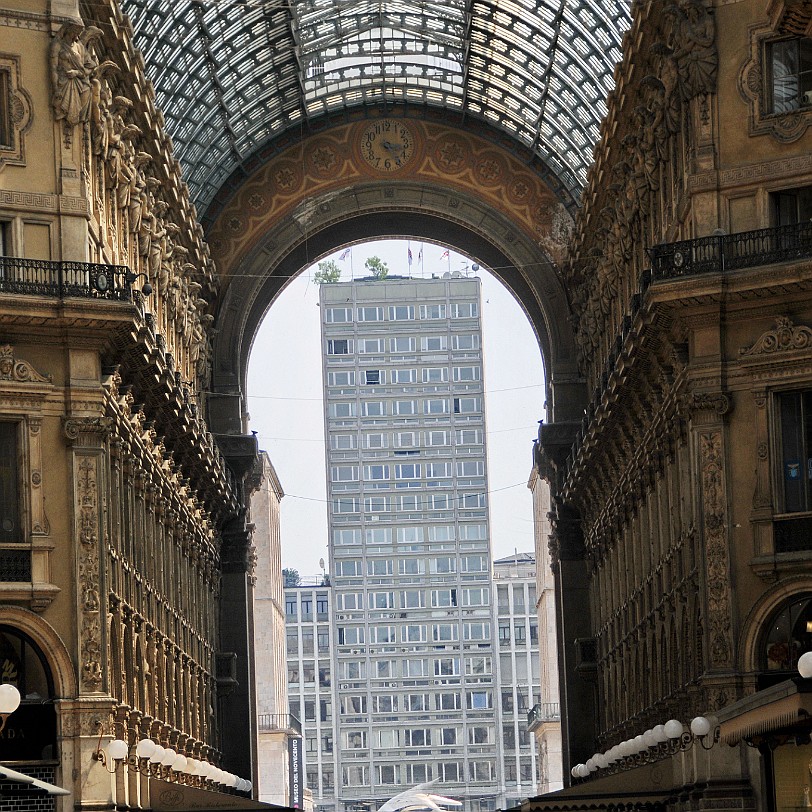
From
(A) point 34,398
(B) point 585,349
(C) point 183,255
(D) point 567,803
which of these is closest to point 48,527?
(A) point 34,398

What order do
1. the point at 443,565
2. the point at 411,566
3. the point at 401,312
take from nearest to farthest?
1. the point at 443,565
2. the point at 411,566
3. the point at 401,312

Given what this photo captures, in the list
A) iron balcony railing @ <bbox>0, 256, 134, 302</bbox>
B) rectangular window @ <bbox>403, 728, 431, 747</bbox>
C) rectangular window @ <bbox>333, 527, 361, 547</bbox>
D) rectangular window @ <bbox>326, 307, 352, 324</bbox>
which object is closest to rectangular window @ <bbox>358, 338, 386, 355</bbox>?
rectangular window @ <bbox>326, 307, 352, 324</bbox>

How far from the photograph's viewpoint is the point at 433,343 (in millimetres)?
192750

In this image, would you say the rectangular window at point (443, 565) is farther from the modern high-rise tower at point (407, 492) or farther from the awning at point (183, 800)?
the awning at point (183, 800)

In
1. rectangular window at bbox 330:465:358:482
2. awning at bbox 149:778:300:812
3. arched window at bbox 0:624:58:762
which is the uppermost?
rectangular window at bbox 330:465:358:482

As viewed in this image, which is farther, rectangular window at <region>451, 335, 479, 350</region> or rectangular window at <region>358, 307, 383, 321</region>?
rectangular window at <region>451, 335, 479, 350</region>

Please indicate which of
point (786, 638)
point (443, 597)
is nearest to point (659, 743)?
point (786, 638)

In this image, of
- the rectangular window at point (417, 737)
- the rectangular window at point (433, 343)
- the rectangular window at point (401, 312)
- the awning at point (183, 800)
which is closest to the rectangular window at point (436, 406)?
the rectangular window at point (433, 343)

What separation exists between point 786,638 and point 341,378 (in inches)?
5759

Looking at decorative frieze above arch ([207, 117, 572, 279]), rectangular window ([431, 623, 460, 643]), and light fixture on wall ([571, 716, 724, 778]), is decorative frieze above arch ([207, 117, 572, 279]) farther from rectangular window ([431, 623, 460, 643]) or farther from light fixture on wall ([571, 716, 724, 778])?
rectangular window ([431, 623, 460, 643])

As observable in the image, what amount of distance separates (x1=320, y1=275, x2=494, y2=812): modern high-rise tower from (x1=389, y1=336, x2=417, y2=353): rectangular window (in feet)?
0.33

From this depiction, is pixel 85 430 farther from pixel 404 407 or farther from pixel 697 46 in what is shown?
pixel 404 407

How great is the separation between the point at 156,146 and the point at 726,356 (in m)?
21.3

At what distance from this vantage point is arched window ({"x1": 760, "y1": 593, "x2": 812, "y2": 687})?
46.1 m
